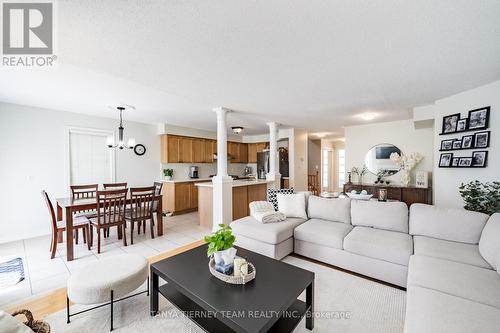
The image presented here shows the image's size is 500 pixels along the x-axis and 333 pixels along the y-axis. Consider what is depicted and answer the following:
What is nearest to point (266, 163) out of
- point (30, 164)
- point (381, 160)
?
point (381, 160)

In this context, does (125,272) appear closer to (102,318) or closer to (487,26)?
(102,318)

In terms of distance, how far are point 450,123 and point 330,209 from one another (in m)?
2.49

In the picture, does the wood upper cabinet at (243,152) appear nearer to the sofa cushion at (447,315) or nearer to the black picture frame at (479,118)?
the black picture frame at (479,118)

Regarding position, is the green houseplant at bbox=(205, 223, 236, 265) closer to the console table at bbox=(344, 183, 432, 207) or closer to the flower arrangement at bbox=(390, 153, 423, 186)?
the console table at bbox=(344, 183, 432, 207)

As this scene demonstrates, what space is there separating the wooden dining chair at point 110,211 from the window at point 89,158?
5.71 feet

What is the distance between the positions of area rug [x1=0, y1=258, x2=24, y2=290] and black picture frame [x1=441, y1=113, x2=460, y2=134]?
6244 mm

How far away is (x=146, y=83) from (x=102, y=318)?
2.59 meters

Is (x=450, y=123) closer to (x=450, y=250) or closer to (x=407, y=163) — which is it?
(x=407, y=163)

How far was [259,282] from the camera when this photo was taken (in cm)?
154

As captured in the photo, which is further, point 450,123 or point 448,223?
point 450,123

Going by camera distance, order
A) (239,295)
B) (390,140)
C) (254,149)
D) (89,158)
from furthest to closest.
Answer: (254,149) < (390,140) < (89,158) < (239,295)

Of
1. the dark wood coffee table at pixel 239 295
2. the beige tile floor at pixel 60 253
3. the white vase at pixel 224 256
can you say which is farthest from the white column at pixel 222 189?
the white vase at pixel 224 256

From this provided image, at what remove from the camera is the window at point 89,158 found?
4.39m

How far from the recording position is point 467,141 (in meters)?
3.09
